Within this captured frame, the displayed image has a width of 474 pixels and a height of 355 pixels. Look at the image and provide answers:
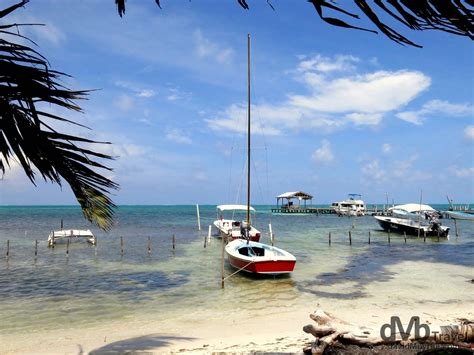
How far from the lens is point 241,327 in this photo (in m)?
12.7

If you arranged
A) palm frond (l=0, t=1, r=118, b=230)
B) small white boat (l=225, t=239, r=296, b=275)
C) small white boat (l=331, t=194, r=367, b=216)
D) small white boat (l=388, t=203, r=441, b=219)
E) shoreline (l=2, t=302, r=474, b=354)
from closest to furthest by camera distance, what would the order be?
palm frond (l=0, t=1, r=118, b=230)
shoreline (l=2, t=302, r=474, b=354)
small white boat (l=225, t=239, r=296, b=275)
small white boat (l=388, t=203, r=441, b=219)
small white boat (l=331, t=194, r=367, b=216)

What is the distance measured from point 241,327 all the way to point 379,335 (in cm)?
517

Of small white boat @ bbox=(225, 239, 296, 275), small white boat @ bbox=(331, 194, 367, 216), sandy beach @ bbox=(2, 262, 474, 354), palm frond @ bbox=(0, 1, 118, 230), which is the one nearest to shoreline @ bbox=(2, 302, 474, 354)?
sandy beach @ bbox=(2, 262, 474, 354)

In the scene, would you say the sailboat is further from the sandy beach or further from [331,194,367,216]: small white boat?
[331,194,367,216]: small white boat

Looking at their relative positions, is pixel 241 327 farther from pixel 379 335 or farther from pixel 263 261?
pixel 263 261

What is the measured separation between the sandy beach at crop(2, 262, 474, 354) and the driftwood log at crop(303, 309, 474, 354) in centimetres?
69

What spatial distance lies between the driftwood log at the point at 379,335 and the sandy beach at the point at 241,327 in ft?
2.25

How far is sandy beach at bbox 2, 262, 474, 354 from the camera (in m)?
10.7

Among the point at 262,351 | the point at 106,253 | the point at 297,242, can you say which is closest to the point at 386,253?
the point at 297,242

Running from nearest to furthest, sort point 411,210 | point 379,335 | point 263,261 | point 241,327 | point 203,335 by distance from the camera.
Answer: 1. point 379,335
2. point 203,335
3. point 241,327
4. point 263,261
5. point 411,210

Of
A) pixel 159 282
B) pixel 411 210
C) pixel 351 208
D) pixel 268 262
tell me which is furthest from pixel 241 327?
pixel 351 208

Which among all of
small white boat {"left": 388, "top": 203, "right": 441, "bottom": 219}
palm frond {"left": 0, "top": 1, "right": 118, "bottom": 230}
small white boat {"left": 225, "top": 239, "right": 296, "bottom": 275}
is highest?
palm frond {"left": 0, "top": 1, "right": 118, "bottom": 230}

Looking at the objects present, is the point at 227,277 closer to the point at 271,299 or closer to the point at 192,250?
the point at 271,299

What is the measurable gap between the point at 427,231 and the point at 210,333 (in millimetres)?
38941
